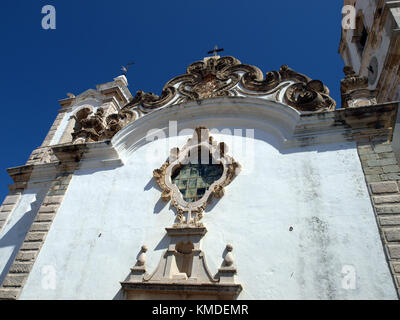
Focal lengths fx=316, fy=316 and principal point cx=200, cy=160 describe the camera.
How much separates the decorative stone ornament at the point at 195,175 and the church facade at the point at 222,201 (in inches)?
1.1

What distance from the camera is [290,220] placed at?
5.44 metres

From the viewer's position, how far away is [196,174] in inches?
272

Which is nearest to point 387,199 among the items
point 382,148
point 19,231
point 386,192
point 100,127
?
point 386,192

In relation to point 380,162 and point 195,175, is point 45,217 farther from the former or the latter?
point 380,162

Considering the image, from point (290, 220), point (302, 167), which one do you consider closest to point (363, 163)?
point (302, 167)

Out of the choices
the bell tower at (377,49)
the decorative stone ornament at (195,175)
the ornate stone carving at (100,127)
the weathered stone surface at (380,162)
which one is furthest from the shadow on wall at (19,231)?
the bell tower at (377,49)

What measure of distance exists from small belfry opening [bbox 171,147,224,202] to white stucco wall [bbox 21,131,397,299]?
1.53ft

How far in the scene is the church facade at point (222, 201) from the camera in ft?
16.3

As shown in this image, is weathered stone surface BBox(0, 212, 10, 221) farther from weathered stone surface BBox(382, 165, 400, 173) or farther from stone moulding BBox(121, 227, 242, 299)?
weathered stone surface BBox(382, 165, 400, 173)

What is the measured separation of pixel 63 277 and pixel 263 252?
Answer: 3816 mm

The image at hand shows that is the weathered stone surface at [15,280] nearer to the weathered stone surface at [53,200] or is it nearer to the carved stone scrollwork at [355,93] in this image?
the weathered stone surface at [53,200]

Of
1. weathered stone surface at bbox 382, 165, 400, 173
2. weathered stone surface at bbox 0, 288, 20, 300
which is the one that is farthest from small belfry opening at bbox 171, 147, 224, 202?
weathered stone surface at bbox 0, 288, 20, 300

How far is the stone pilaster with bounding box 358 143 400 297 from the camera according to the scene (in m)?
4.61

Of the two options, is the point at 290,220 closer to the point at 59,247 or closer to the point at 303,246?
the point at 303,246
